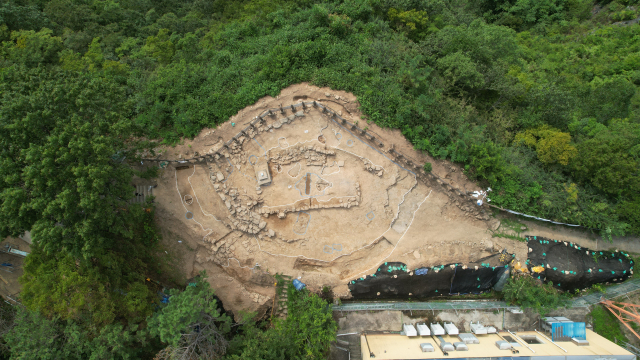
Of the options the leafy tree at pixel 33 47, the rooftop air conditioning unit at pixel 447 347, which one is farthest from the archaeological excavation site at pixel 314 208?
the leafy tree at pixel 33 47

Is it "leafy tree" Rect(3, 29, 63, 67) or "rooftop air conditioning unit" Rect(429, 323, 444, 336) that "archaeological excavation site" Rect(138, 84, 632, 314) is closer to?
"rooftop air conditioning unit" Rect(429, 323, 444, 336)

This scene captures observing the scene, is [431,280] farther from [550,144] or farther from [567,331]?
[550,144]

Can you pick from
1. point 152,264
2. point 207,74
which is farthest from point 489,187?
point 152,264

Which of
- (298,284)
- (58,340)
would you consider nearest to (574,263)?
(298,284)

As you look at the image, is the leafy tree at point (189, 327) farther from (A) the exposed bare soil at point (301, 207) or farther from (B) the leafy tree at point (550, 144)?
(B) the leafy tree at point (550, 144)

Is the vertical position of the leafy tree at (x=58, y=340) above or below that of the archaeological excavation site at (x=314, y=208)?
below

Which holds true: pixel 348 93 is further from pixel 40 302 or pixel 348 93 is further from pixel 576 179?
pixel 40 302
